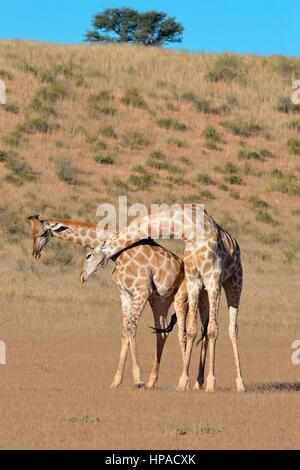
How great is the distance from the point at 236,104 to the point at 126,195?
557 inches

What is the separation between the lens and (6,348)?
18594 mm

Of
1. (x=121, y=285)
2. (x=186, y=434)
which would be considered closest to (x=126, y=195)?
(x=121, y=285)

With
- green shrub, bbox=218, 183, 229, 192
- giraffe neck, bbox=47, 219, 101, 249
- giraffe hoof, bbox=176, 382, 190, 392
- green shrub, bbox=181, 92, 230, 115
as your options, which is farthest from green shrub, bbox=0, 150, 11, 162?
giraffe hoof, bbox=176, 382, 190, 392

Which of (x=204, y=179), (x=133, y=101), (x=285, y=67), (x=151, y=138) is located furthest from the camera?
(x=285, y=67)

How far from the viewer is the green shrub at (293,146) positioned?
152 ft

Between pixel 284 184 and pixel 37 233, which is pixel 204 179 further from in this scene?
pixel 37 233

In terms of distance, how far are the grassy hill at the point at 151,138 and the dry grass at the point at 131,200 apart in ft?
0.29

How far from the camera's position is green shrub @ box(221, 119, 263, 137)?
1869 inches

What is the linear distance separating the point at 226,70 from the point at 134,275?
41.2 metres

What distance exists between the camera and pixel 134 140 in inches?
1752

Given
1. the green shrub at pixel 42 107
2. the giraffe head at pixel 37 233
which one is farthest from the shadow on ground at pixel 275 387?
the green shrub at pixel 42 107

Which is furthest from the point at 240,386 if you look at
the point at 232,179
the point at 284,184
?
the point at 284,184

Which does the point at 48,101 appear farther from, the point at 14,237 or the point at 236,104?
the point at 14,237

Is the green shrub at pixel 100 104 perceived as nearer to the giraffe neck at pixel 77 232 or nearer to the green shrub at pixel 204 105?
the green shrub at pixel 204 105
